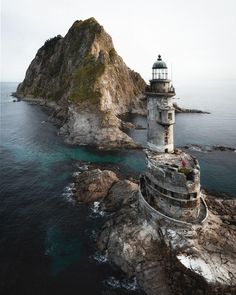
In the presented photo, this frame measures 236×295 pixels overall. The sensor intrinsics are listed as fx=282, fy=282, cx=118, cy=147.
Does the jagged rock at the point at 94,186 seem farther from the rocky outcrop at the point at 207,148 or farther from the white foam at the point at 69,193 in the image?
the rocky outcrop at the point at 207,148

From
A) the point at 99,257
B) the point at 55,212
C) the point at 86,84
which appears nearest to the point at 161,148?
the point at 99,257

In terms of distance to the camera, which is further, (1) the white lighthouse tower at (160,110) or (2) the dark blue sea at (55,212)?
(1) the white lighthouse tower at (160,110)

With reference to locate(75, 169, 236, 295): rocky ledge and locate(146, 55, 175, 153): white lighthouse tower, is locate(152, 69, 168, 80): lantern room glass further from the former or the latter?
locate(75, 169, 236, 295): rocky ledge

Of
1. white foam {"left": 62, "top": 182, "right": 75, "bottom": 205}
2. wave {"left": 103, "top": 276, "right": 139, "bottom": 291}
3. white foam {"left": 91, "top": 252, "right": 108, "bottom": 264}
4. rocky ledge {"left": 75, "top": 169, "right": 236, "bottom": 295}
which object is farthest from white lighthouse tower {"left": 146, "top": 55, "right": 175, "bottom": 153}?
wave {"left": 103, "top": 276, "right": 139, "bottom": 291}

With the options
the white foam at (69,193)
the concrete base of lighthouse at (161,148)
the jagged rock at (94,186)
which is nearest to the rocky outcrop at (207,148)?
the jagged rock at (94,186)

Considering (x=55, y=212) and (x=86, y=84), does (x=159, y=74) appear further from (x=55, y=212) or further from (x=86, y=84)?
(x=86, y=84)

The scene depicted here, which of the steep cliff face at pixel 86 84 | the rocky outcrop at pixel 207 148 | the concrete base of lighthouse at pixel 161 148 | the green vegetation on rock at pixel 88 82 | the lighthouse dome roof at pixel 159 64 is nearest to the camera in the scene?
the lighthouse dome roof at pixel 159 64
